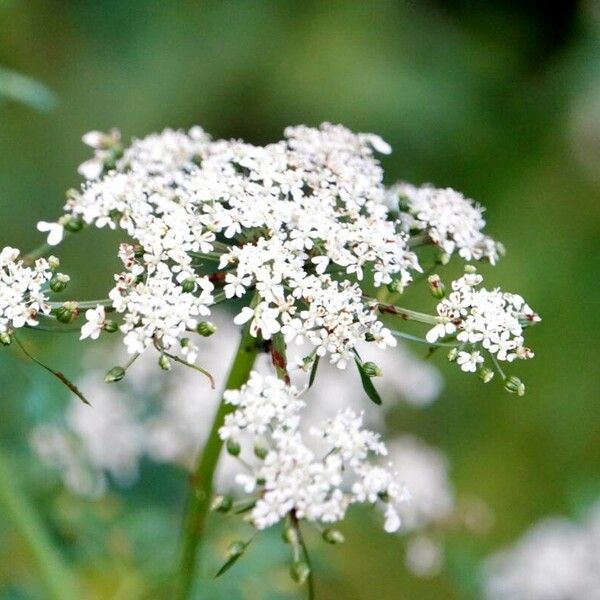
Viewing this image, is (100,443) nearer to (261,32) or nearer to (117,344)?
(117,344)

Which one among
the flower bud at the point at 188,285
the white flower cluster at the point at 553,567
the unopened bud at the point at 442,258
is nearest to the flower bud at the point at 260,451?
the flower bud at the point at 188,285

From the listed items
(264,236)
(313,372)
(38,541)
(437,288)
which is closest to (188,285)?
(264,236)

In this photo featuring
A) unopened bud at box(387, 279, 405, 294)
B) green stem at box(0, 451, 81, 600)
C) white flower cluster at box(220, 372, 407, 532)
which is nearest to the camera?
white flower cluster at box(220, 372, 407, 532)

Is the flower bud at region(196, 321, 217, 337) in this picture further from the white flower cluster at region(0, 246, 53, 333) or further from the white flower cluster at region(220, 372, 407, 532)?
the white flower cluster at region(0, 246, 53, 333)

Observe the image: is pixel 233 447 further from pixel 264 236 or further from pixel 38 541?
pixel 38 541

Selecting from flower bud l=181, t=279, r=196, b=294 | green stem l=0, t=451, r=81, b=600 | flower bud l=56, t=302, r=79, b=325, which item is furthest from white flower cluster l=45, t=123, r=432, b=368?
green stem l=0, t=451, r=81, b=600

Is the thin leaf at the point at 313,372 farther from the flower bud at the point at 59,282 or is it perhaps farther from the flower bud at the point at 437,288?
the flower bud at the point at 59,282
